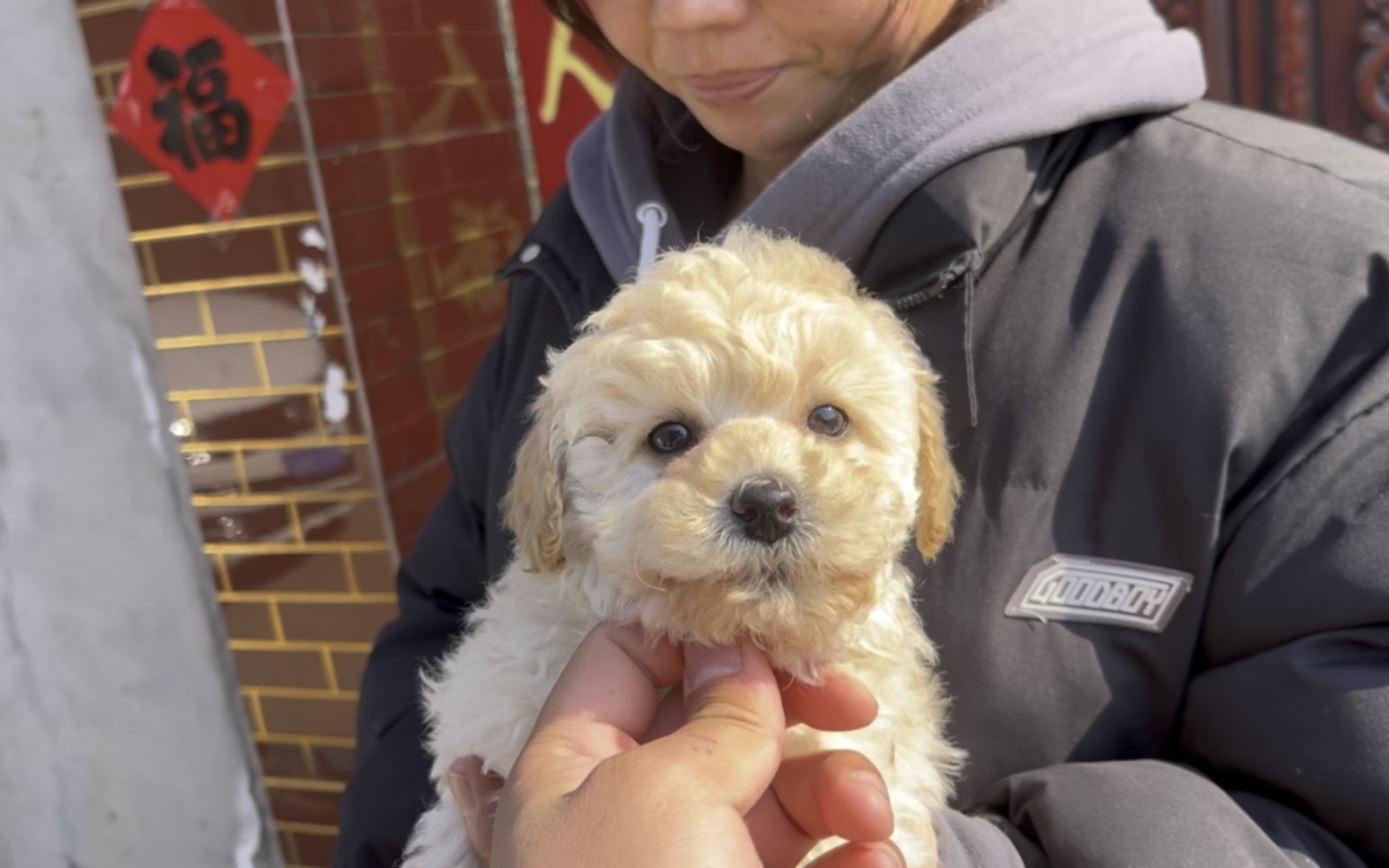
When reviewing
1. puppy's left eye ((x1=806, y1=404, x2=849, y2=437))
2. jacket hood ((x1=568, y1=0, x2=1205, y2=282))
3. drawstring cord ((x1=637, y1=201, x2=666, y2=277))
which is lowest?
puppy's left eye ((x1=806, y1=404, x2=849, y2=437))

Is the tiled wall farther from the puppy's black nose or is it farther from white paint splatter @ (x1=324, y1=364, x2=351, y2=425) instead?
the puppy's black nose

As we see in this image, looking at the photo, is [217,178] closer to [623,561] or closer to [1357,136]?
[623,561]

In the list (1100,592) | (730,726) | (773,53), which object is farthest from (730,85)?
(730,726)

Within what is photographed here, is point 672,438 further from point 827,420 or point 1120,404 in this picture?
point 1120,404

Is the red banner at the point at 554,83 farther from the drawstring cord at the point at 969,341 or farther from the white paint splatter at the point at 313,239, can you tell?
the drawstring cord at the point at 969,341

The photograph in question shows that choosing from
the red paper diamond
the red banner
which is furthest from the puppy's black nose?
the red banner

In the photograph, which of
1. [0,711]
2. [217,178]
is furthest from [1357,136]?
[0,711]

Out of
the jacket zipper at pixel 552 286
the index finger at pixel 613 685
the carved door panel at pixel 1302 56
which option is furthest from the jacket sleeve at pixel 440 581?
the carved door panel at pixel 1302 56
